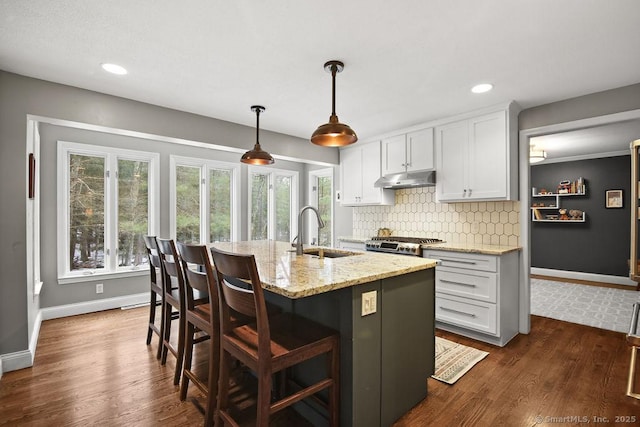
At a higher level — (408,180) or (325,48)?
(325,48)

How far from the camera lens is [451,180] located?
355 cm

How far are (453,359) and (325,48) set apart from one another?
2625 millimetres

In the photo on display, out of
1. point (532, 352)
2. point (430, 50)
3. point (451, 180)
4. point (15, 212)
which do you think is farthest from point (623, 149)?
point (15, 212)

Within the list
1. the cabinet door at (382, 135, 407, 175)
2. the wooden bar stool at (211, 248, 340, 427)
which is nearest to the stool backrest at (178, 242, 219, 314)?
the wooden bar stool at (211, 248, 340, 427)

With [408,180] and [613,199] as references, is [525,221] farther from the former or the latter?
[613,199]

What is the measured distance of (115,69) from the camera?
241 cm

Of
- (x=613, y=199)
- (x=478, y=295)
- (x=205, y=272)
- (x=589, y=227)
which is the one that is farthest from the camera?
(x=589, y=227)

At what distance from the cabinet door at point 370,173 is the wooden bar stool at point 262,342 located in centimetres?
286

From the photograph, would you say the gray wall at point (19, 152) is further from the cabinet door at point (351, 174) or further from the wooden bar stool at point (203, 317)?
the cabinet door at point (351, 174)

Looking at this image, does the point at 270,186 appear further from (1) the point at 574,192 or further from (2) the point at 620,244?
(2) the point at 620,244

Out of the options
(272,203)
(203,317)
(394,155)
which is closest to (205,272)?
(203,317)

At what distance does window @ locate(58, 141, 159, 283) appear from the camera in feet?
12.5

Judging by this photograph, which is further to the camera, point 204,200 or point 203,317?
point 204,200

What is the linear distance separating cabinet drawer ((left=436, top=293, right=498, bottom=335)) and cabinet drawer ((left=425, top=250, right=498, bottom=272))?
0.33 m
